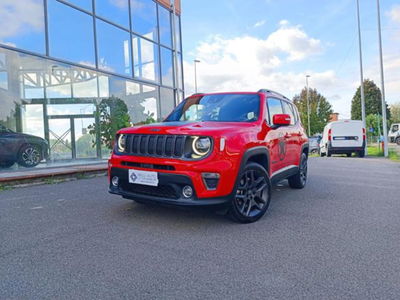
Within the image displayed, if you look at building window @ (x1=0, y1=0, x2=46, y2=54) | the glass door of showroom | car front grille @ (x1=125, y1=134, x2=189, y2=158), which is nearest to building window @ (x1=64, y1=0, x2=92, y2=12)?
building window @ (x1=0, y1=0, x2=46, y2=54)

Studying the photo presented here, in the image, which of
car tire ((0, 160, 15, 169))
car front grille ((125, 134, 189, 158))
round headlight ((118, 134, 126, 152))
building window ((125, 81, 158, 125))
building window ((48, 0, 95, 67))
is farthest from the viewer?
building window ((125, 81, 158, 125))

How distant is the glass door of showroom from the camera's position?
33.6 ft

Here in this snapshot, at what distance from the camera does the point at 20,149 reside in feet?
29.6

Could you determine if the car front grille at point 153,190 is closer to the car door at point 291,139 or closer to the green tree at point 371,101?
the car door at point 291,139

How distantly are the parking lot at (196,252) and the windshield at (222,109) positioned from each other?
136 cm

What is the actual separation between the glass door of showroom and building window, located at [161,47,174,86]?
16.0 feet

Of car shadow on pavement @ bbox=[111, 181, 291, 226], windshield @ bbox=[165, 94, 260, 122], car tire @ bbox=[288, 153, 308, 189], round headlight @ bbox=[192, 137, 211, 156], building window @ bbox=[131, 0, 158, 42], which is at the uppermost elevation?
building window @ bbox=[131, 0, 158, 42]

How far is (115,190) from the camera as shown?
159 inches

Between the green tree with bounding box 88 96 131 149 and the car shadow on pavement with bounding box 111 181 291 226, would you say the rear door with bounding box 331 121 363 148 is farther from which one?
the car shadow on pavement with bounding box 111 181 291 226

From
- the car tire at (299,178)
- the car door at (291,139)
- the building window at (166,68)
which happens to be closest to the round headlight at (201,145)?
the car door at (291,139)

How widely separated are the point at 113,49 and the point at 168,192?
10.3 metres

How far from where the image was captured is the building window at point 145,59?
13.6 meters

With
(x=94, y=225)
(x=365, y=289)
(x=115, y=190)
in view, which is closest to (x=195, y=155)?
(x=115, y=190)

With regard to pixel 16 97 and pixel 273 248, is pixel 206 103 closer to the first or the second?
pixel 273 248
